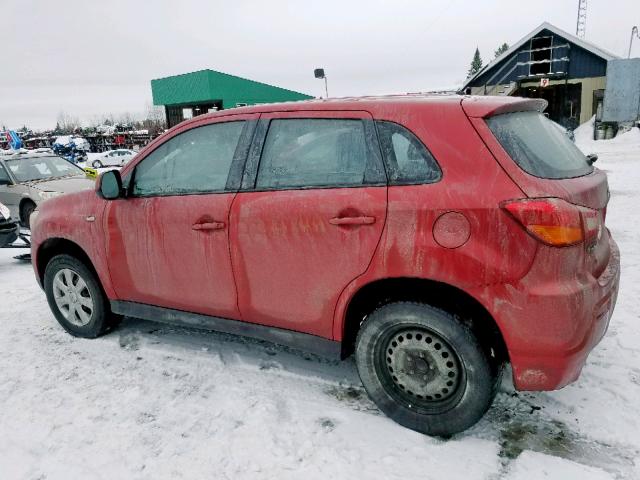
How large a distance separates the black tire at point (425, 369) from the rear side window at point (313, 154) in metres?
0.81

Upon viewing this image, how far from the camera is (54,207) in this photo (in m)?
4.10

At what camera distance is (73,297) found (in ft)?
13.4

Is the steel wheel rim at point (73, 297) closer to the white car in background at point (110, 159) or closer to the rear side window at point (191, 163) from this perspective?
the rear side window at point (191, 163)

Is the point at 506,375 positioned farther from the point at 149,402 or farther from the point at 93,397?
the point at 93,397

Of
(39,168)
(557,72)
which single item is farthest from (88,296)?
(557,72)

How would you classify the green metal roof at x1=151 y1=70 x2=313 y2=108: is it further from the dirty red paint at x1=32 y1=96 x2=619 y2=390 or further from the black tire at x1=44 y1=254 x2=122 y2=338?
the dirty red paint at x1=32 y1=96 x2=619 y2=390

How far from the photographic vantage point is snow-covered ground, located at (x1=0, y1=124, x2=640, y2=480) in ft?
8.14

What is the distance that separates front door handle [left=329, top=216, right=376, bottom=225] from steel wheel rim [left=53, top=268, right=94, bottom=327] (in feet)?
8.03

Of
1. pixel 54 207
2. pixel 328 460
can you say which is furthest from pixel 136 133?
pixel 328 460

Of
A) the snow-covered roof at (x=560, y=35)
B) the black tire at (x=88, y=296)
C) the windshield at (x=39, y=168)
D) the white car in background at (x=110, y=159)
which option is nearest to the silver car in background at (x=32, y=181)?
the windshield at (x=39, y=168)

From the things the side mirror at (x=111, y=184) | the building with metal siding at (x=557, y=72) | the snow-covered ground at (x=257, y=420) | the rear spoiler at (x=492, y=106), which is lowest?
the snow-covered ground at (x=257, y=420)

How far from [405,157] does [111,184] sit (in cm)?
218

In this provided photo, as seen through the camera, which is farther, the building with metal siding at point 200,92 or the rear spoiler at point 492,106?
the building with metal siding at point 200,92

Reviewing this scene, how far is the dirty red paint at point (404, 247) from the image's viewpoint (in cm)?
229
